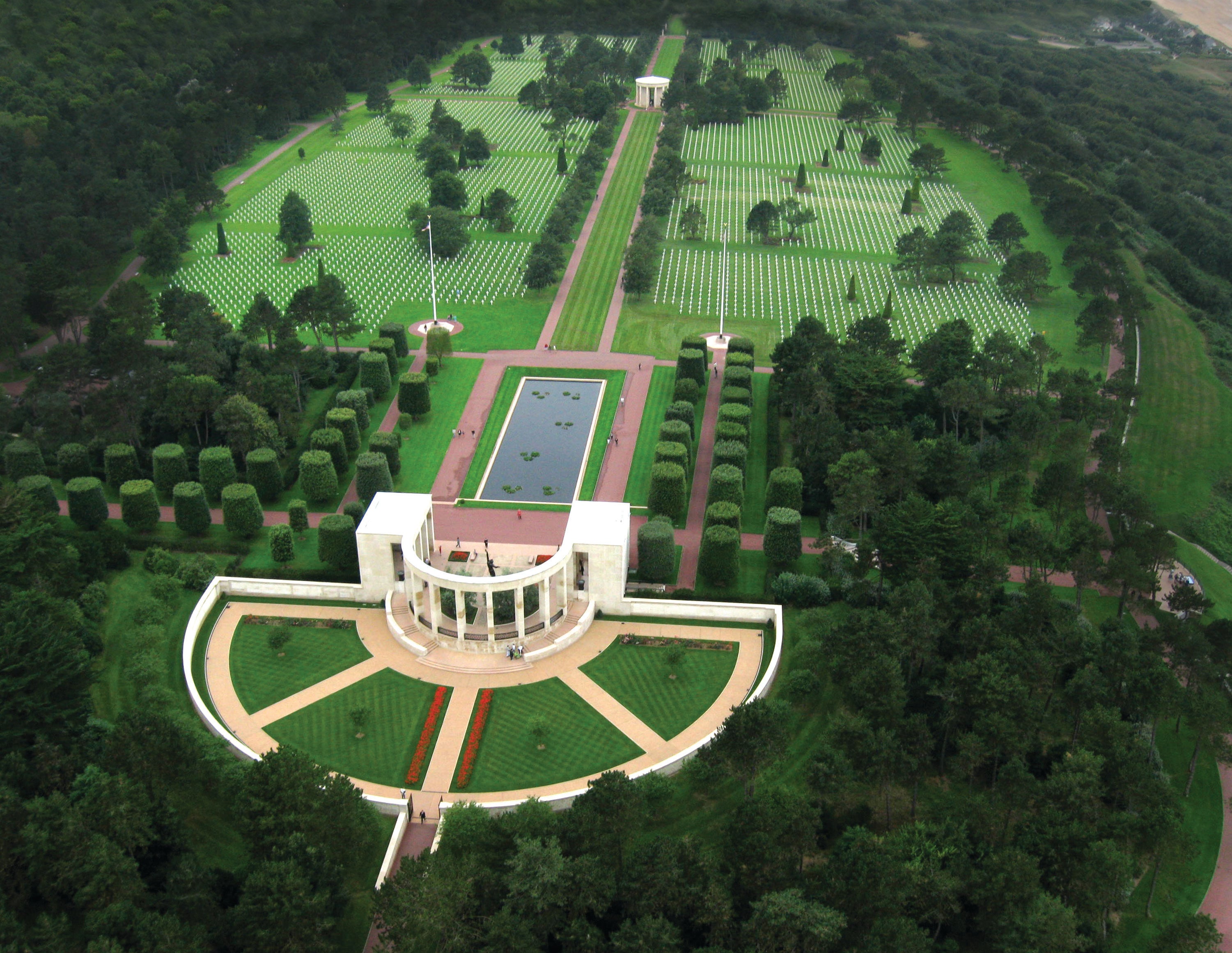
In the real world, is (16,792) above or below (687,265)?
above

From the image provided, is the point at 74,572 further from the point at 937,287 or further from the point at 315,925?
the point at 937,287

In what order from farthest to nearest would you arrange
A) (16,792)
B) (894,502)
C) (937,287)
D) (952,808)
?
(937,287) → (894,502) → (952,808) → (16,792)

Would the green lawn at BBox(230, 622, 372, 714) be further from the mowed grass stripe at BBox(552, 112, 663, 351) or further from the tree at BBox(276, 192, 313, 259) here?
the tree at BBox(276, 192, 313, 259)

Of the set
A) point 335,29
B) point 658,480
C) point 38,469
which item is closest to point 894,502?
point 658,480

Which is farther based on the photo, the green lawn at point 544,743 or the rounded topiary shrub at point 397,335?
the rounded topiary shrub at point 397,335

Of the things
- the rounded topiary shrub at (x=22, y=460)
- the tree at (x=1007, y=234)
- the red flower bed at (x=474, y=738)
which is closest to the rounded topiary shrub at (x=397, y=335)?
the rounded topiary shrub at (x=22, y=460)

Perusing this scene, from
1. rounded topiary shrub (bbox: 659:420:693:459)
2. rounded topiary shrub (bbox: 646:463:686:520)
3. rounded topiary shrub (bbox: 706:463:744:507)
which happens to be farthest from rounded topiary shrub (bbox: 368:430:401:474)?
rounded topiary shrub (bbox: 706:463:744:507)

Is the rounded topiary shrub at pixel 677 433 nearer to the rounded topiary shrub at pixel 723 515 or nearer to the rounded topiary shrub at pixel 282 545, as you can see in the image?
the rounded topiary shrub at pixel 723 515
